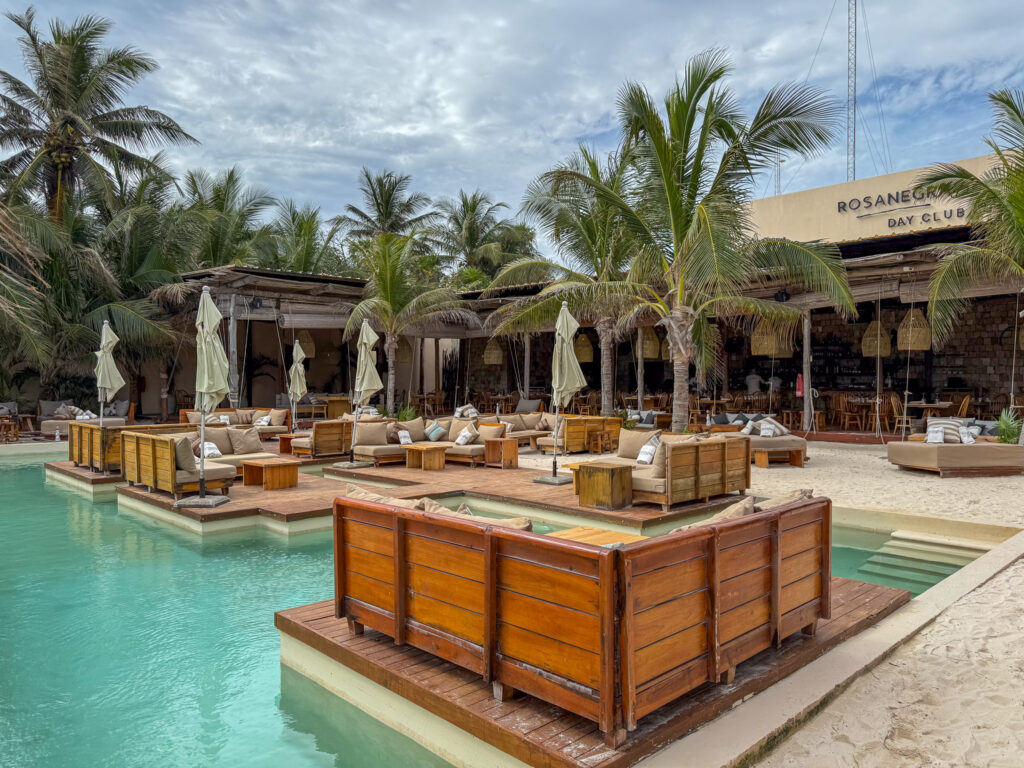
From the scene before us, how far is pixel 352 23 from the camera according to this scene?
37.9ft

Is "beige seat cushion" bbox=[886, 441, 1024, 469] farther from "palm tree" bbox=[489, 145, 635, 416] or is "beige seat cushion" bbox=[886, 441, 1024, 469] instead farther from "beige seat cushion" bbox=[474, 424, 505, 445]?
"beige seat cushion" bbox=[474, 424, 505, 445]

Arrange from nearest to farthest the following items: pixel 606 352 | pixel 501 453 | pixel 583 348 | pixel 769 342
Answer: pixel 501 453 → pixel 606 352 → pixel 769 342 → pixel 583 348

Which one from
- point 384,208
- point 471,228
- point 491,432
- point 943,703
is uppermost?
point 384,208

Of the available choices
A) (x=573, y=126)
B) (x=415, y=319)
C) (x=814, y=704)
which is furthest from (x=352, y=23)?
(x=573, y=126)

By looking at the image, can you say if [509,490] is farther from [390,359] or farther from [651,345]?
[651,345]

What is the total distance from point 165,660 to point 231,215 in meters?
21.0

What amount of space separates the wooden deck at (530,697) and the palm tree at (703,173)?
587 centimetres

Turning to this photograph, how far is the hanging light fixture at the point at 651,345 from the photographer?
1804 cm

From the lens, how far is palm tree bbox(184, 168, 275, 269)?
853 inches

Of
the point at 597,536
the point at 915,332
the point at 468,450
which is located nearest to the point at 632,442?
the point at 468,450

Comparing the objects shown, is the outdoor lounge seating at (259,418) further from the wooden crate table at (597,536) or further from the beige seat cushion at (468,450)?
the wooden crate table at (597,536)

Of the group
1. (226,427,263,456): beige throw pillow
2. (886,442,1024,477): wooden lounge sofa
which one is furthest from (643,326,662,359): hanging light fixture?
(226,427,263,456): beige throw pillow

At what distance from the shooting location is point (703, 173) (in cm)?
998

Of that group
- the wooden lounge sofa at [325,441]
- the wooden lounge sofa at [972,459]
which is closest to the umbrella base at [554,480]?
the wooden lounge sofa at [325,441]
